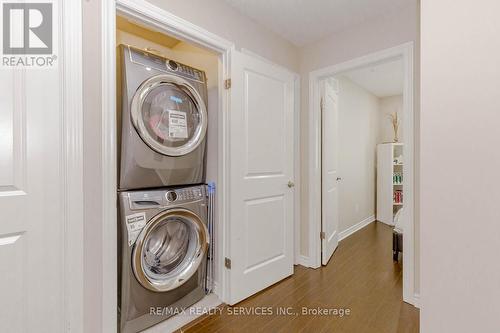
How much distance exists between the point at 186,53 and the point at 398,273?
311 centimetres

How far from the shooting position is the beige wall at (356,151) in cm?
382

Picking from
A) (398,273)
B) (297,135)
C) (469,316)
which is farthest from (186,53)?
(398,273)

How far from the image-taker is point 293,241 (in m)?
2.63

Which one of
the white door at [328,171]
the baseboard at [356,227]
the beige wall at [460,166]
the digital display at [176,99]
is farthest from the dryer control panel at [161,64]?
the baseboard at [356,227]

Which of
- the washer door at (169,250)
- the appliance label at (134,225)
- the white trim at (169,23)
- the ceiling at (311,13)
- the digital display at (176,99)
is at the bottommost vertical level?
the washer door at (169,250)

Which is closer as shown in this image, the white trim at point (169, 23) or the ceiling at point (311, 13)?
the white trim at point (169, 23)

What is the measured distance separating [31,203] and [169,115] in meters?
0.94

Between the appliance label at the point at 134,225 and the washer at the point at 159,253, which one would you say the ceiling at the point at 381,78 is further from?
the appliance label at the point at 134,225

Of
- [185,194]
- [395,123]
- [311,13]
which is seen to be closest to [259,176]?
[185,194]

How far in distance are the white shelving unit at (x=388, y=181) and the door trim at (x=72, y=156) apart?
477 centimetres

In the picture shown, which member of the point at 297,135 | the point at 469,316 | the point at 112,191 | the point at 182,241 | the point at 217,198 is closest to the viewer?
the point at 469,316

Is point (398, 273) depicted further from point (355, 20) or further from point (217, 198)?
point (355, 20)

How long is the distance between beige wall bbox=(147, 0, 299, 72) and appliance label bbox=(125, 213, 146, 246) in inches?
53.9

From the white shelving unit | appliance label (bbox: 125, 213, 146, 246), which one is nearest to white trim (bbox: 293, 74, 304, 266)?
appliance label (bbox: 125, 213, 146, 246)
